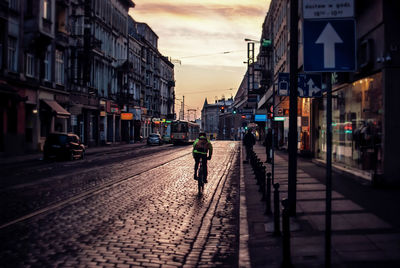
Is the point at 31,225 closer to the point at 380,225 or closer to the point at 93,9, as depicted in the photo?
the point at 380,225

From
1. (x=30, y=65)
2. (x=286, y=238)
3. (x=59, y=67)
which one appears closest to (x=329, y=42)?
(x=286, y=238)

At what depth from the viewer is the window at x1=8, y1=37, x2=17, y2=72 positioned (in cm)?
2913

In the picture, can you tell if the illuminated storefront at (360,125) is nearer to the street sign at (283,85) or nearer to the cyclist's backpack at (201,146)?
the street sign at (283,85)

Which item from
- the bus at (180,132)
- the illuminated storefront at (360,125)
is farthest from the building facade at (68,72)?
the illuminated storefront at (360,125)

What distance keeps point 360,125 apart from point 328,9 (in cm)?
1031

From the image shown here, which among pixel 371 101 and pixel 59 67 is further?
pixel 59 67

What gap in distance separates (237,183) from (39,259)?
10666mm

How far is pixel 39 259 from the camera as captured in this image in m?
5.78

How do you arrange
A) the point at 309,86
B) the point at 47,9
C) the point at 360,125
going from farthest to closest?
the point at 47,9, the point at 360,125, the point at 309,86

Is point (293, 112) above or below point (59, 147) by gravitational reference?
above

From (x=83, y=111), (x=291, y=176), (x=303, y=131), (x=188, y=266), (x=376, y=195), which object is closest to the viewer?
(x=188, y=266)

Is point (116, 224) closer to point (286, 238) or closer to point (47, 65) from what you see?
point (286, 238)


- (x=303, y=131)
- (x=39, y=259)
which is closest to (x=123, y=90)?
(x=303, y=131)

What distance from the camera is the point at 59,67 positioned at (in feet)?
123
